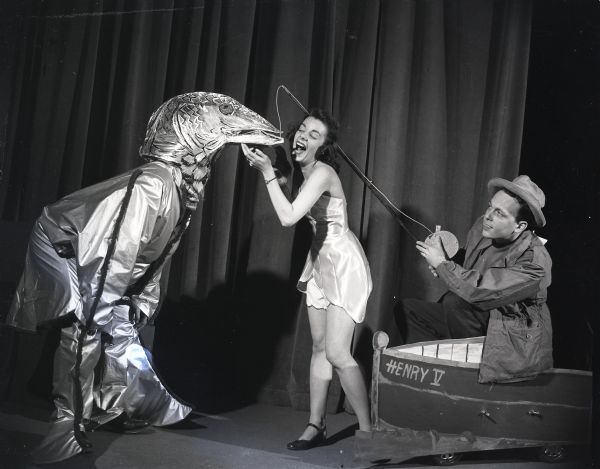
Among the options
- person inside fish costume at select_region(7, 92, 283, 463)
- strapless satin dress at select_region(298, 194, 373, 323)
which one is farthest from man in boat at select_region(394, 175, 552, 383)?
person inside fish costume at select_region(7, 92, 283, 463)

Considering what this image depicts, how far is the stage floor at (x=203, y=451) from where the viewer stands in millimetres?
1971

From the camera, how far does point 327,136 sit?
7.50 feet

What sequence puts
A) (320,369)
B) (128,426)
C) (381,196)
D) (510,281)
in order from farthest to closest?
(381,196) < (320,369) < (128,426) < (510,281)

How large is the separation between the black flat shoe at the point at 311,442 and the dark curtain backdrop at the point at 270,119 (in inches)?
15.8

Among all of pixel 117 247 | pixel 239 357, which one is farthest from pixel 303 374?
pixel 117 247

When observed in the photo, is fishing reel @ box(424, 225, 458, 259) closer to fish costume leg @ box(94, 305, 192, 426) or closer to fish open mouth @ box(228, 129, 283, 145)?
fish open mouth @ box(228, 129, 283, 145)

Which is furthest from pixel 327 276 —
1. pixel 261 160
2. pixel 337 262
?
pixel 261 160

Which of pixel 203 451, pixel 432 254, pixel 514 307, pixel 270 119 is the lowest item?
pixel 203 451

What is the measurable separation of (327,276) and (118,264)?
69 centimetres

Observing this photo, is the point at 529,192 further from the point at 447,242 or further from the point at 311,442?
the point at 311,442

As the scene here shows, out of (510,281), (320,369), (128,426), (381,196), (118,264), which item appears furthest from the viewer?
(381,196)

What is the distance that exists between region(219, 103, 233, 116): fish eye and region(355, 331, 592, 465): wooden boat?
3.24 feet

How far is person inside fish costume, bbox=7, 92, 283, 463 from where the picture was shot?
1955 millimetres

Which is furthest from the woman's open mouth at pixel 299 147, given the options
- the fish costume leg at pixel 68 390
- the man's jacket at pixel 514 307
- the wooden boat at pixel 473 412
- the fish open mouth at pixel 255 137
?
the fish costume leg at pixel 68 390
